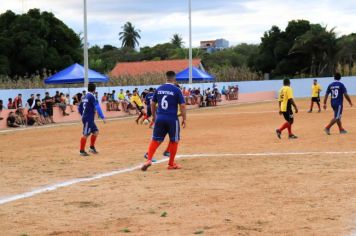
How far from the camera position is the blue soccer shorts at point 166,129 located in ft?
41.0

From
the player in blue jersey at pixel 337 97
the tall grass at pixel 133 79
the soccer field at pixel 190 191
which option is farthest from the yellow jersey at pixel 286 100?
the tall grass at pixel 133 79

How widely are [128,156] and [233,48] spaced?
110 meters

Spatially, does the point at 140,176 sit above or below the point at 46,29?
below

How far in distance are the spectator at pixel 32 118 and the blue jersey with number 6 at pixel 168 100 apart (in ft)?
65.4

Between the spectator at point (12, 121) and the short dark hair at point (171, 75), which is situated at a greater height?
the short dark hair at point (171, 75)

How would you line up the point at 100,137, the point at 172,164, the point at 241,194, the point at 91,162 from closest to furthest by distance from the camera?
the point at 241,194 < the point at 172,164 < the point at 91,162 < the point at 100,137

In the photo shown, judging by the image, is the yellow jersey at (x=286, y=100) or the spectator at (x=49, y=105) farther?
the spectator at (x=49, y=105)

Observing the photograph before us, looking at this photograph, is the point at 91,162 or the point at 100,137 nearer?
the point at 91,162

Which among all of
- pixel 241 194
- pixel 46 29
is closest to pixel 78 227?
pixel 241 194

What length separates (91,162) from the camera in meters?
14.5

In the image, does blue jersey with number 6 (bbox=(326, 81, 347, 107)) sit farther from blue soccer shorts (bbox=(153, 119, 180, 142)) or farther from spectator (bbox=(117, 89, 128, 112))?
spectator (bbox=(117, 89, 128, 112))

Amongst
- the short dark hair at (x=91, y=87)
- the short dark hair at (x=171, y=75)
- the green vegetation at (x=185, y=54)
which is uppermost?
the green vegetation at (x=185, y=54)

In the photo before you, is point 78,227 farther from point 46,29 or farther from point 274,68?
point 274,68

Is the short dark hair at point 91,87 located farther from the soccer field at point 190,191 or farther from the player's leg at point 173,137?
the player's leg at point 173,137
